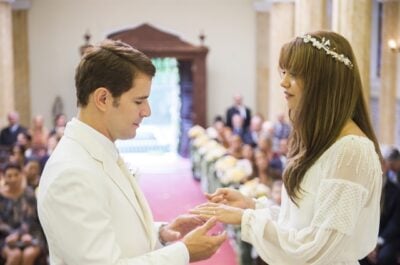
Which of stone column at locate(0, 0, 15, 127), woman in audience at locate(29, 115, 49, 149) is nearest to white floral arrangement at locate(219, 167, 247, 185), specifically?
woman in audience at locate(29, 115, 49, 149)

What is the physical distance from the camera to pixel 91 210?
2.22 meters

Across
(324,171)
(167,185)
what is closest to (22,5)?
(167,185)

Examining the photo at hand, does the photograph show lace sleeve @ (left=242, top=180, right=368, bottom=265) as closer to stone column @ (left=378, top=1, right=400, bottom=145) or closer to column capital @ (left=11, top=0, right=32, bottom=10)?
stone column @ (left=378, top=1, right=400, bottom=145)

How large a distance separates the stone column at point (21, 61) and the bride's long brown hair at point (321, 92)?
56.9 feet

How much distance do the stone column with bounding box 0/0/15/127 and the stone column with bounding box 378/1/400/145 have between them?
8586mm

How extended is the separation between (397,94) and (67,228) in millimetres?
14061

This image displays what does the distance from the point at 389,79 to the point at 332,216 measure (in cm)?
1320

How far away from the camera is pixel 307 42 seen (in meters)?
2.77

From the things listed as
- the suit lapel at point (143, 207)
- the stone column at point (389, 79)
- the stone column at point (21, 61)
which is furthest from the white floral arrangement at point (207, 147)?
the suit lapel at point (143, 207)

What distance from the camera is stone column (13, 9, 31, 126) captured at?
19.1m

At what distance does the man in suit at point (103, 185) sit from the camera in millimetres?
2219

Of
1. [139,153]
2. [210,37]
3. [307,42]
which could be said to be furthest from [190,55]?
[307,42]

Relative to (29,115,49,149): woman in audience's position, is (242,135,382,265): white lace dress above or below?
above

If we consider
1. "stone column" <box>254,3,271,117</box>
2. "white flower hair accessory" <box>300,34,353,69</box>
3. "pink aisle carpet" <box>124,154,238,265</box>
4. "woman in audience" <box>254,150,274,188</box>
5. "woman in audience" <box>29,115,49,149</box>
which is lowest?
"pink aisle carpet" <box>124,154,238,265</box>
